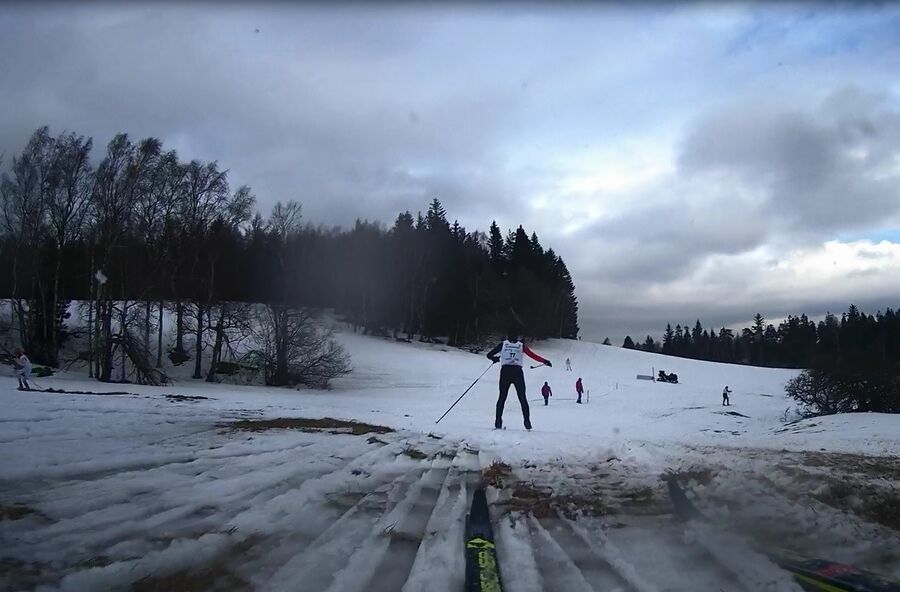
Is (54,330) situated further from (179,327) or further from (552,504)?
(552,504)

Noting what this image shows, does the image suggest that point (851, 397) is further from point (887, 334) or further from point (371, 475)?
point (887, 334)

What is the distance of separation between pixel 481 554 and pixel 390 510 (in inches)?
49.3

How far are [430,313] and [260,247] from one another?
31.0 meters

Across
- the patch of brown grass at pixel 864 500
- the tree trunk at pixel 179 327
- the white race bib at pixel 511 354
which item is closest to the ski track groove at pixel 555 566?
the patch of brown grass at pixel 864 500

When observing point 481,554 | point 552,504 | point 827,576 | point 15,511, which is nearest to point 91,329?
point 15,511

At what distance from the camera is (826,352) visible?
29.1 m

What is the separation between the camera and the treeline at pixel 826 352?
22.0 m

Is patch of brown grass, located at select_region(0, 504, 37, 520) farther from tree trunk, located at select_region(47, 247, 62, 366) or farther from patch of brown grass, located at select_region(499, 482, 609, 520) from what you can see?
tree trunk, located at select_region(47, 247, 62, 366)

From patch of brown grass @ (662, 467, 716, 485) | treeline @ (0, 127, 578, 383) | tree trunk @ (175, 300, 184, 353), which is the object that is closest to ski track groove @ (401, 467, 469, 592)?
patch of brown grass @ (662, 467, 716, 485)

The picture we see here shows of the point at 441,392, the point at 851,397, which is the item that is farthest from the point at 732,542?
the point at 441,392

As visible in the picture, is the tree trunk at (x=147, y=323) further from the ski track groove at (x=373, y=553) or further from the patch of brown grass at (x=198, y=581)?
the patch of brown grass at (x=198, y=581)

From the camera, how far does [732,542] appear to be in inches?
160

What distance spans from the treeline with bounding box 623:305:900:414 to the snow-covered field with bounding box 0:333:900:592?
15453mm

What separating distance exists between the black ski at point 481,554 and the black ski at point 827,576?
1671 millimetres
